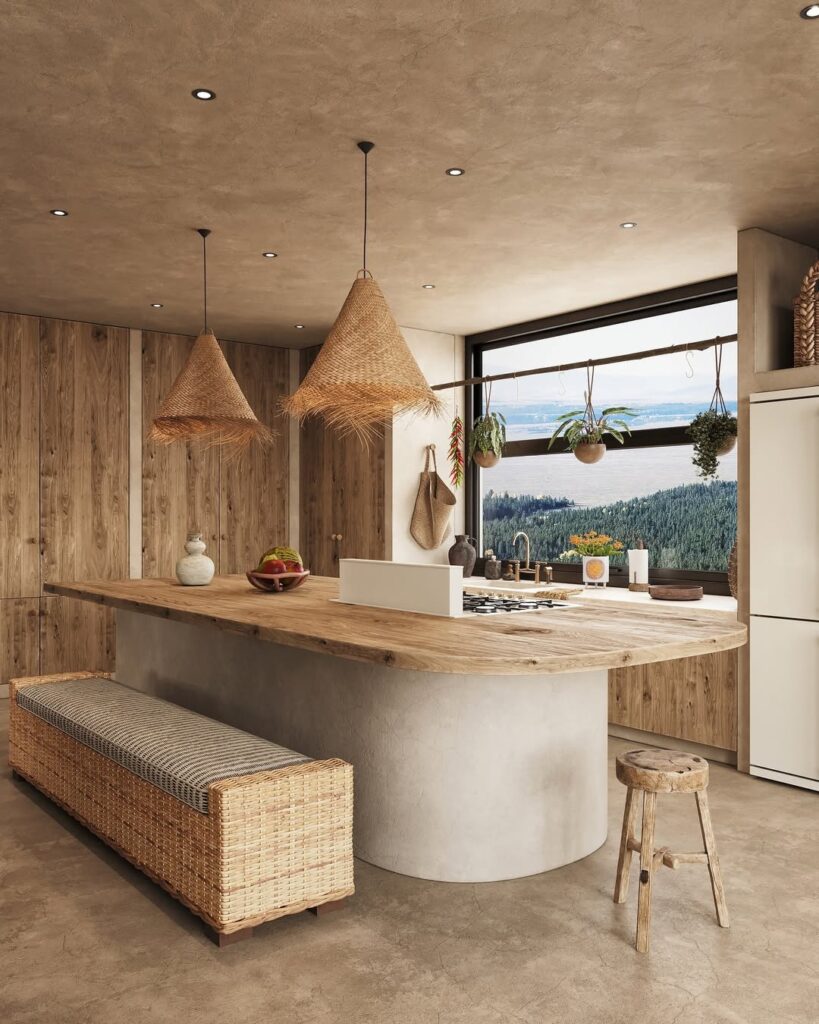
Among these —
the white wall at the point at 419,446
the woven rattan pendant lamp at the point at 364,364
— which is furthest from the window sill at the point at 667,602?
the woven rattan pendant lamp at the point at 364,364

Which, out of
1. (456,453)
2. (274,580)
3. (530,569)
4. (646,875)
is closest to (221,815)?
(646,875)

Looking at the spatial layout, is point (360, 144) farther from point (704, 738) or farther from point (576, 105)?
point (704, 738)

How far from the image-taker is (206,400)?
390cm

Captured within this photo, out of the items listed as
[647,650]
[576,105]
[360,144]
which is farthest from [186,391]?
[647,650]

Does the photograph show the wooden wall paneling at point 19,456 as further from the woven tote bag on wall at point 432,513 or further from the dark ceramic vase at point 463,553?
the dark ceramic vase at point 463,553

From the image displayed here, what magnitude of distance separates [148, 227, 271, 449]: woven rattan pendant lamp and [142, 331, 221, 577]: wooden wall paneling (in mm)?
2185

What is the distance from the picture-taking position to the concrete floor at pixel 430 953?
82.1 inches

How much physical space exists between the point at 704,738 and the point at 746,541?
3.19 ft

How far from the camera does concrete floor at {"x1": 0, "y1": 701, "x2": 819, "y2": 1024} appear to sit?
2086mm

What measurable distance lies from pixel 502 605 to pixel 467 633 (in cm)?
73

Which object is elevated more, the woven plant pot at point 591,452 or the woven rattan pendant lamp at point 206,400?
the woven rattan pendant lamp at point 206,400

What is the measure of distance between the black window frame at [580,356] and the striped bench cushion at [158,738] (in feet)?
9.79

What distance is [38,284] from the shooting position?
16.4 ft

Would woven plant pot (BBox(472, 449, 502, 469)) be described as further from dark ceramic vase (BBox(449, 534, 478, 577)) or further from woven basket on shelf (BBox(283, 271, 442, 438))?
woven basket on shelf (BBox(283, 271, 442, 438))
